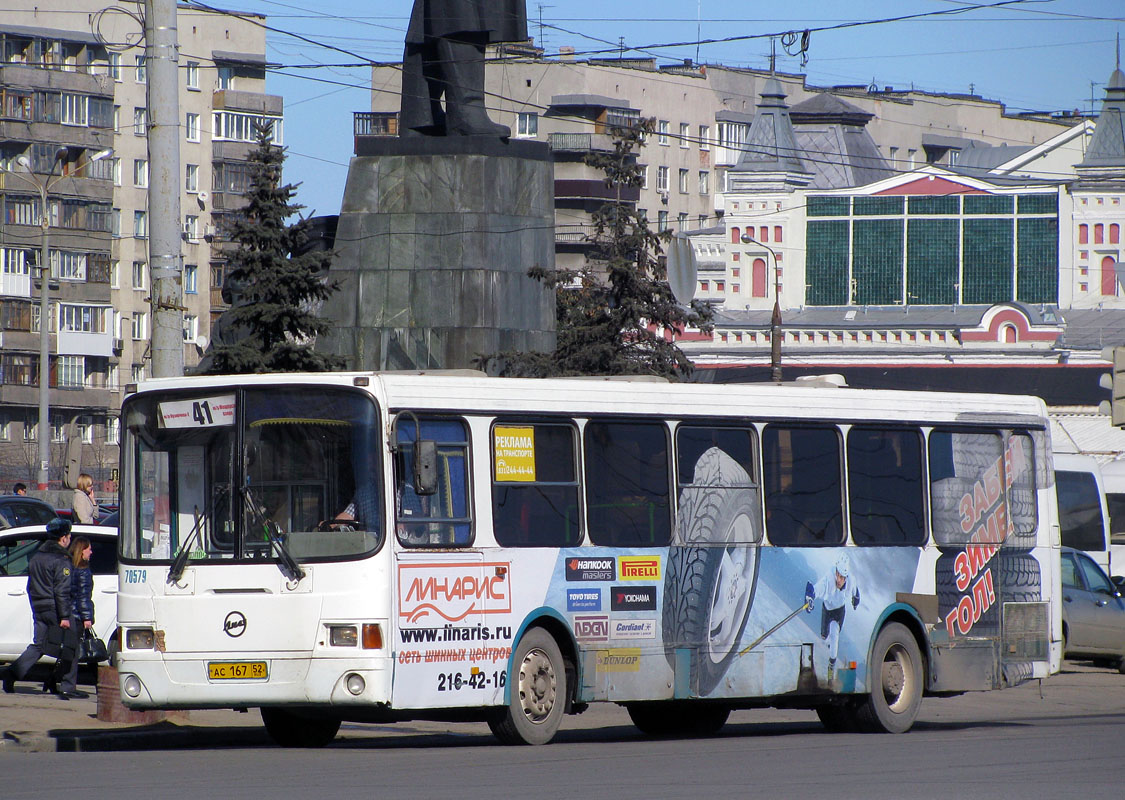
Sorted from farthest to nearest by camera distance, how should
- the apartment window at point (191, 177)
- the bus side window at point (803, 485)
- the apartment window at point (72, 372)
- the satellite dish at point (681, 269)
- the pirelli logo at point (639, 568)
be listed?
the apartment window at point (191, 177) < the apartment window at point (72, 372) < the satellite dish at point (681, 269) < the bus side window at point (803, 485) < the pirelli logo at point (639, 568)

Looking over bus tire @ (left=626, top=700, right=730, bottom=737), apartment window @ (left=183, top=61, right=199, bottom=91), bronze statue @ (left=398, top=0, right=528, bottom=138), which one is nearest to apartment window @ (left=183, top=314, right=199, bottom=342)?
apartment window @ (left=183, top=61, right=199, bottom=91)

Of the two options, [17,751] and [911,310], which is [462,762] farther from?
[911,310]

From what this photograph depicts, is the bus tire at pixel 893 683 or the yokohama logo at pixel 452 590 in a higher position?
the yokohama logo at pixel 452 590

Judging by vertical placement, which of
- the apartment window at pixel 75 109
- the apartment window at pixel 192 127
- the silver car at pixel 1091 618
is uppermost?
the apartment window at pixel 192 127

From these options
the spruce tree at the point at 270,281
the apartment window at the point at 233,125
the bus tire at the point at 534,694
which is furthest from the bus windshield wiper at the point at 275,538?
the apartment window at the point at 233,125

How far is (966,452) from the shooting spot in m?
15.8

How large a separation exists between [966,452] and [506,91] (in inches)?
3754

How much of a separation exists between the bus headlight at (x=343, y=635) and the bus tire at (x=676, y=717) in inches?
143

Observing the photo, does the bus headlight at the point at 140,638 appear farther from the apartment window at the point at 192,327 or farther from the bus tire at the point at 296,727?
the apartment window at the point at 192,327

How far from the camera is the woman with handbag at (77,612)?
1658 cm

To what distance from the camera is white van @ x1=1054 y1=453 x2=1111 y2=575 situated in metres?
34.8

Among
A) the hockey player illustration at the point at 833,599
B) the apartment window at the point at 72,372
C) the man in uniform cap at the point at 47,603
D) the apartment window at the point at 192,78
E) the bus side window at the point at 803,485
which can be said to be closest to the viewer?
the bus side window at the point at 803,485

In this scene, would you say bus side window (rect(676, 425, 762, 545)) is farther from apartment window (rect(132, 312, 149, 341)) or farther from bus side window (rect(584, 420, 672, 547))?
apartment window (rect(132, 312, 149, 341))

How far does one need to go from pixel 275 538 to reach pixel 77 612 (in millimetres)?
5174
